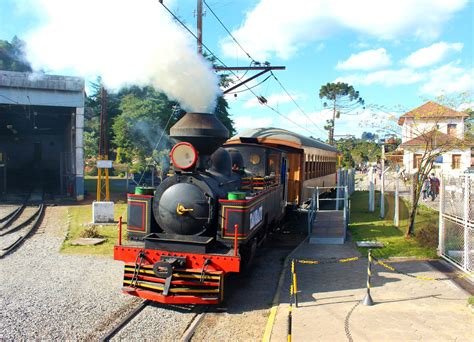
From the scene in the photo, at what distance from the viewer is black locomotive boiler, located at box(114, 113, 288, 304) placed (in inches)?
240

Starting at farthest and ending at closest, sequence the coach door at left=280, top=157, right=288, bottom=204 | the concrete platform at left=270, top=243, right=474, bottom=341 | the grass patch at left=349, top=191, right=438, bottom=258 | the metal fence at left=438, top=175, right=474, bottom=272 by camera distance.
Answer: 1. the coach door at left=280, top=157, right=288, bottom=204
2. the grass patch at left=349, top=191, right=438, bottom=258
3. the metal fence at left=438, top=175, right=474, bottom=272
4. the concrete platform at left=270, top=243, right=474, bottom=341

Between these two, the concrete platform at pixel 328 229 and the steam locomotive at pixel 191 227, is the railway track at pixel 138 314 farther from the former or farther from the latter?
the concrete platform at pixel 328 229

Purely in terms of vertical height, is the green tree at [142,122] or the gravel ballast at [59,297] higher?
the green tree at [142,122]

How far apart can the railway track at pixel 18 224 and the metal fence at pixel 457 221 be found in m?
9.82

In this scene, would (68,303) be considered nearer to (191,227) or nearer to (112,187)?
(191,227)

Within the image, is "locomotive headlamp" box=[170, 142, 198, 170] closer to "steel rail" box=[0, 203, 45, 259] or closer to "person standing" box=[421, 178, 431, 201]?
"steel rail" box=[0, 203, 45, 259]

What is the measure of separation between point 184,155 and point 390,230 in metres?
8.02

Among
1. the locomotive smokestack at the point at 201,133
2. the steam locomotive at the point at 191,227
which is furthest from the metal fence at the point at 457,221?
the locomotive smokestack at the point at 201,133

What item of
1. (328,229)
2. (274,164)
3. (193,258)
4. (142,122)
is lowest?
(328,229)

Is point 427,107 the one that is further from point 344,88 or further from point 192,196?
point 344,88

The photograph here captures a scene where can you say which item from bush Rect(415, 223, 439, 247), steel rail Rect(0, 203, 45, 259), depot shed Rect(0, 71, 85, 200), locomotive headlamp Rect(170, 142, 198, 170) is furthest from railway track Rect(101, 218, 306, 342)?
depot shed Rect(0, 71, 85, 200)

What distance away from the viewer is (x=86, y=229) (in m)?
11.7

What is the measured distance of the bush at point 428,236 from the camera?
10076 mm

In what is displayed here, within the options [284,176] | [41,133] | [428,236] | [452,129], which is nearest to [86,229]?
[284,176]
